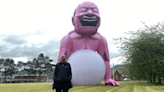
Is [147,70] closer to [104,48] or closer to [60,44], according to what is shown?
[104,48]

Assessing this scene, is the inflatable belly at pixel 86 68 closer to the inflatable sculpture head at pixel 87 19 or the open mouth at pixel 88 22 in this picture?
the inflatable sculpture head at pixel 87 19

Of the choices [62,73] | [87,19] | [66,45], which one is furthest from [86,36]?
[62,73]

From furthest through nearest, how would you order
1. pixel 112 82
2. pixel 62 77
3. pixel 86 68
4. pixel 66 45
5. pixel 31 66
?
pixel 31 66
pixel 66 45
pixel 112 82
pixel 86 68
pixel 62 77

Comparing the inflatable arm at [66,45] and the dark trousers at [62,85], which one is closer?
the dark trousers at [62,85]

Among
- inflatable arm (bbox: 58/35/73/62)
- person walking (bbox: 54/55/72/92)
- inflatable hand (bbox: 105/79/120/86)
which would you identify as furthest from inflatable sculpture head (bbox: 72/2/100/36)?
person walking (bbox: 54/55/72/92)

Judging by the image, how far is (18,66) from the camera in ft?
158

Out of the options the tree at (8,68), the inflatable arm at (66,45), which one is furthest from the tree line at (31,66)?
the inflatable arm at (66,45)

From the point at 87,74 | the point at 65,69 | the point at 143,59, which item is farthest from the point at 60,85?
the point at 143,59

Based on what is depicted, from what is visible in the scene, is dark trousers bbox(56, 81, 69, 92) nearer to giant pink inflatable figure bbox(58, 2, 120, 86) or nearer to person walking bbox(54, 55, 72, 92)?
person walking bbox(54, 55, 72, 92)

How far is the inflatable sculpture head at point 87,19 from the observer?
8742 mm

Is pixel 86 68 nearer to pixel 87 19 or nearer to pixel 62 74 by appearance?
pixel 87 19

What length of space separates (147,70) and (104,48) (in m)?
4.39

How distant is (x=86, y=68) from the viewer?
26.6ft

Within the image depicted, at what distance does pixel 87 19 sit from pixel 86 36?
4.50ft
